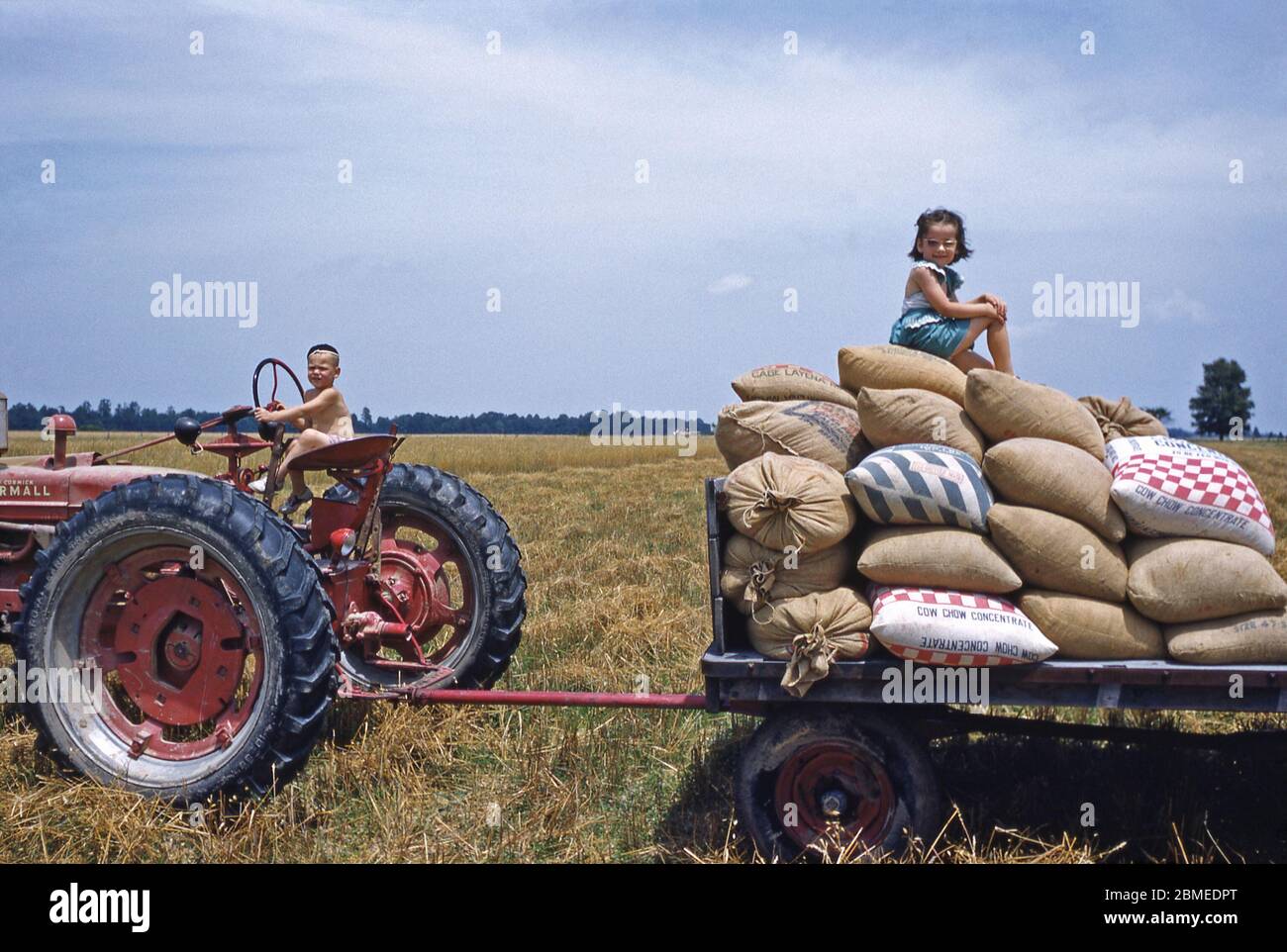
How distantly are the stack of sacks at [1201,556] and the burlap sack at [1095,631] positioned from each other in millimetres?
56

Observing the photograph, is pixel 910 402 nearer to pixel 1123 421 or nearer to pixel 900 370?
pixel 900 370

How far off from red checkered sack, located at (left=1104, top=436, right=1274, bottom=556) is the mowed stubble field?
1024mm

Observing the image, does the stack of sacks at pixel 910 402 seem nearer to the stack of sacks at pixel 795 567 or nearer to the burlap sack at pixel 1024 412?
the burlap sack at pixel 1024 412

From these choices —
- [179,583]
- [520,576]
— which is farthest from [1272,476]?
[179,583]

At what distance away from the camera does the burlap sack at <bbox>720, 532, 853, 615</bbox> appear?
140 inches

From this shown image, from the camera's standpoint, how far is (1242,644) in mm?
3256

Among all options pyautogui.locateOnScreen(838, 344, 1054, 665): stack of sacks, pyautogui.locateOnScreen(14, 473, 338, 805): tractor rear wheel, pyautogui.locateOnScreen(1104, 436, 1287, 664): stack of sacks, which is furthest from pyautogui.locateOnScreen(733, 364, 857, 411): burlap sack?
pyautogui.locateOnScreen(14, 473, 338, 805): tractor rear wheel

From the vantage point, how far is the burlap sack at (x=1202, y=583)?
3297 mm

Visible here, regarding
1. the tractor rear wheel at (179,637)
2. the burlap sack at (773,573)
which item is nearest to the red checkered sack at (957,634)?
the burlap sack at (773,573)

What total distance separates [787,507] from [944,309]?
1.53 metres

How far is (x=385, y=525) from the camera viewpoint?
17.9 feet

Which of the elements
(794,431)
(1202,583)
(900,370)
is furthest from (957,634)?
(900,370)

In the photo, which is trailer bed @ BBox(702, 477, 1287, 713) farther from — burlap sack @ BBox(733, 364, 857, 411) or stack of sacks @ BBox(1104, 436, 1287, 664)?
burlap sack @ BBox(733, 364, 857, 411)

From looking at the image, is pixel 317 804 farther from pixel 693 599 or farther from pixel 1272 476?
pixel 1272 476
